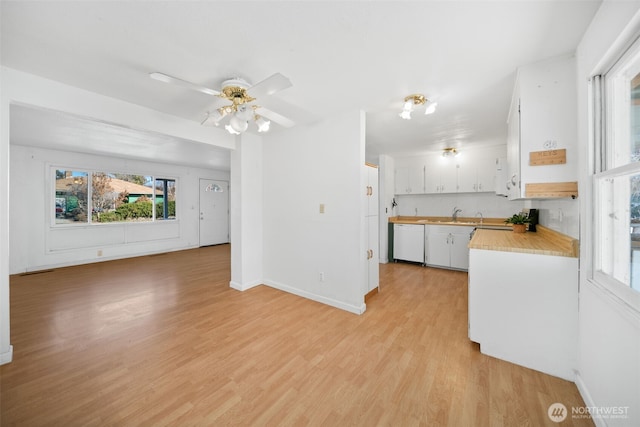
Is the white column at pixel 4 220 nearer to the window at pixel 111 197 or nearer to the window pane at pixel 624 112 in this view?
the window pane at pixel 624 112

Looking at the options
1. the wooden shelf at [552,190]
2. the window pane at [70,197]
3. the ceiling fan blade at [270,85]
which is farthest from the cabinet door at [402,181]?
the window pane at [70,197]

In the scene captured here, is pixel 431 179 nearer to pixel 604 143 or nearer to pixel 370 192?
pixel 370 192

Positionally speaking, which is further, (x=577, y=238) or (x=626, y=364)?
(x=577, y=238)

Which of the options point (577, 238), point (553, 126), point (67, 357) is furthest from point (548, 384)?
point (67, 357)

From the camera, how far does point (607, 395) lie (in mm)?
1298

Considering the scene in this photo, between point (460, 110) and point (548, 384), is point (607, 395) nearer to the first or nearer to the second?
point (548, 384)

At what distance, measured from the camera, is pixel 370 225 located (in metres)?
3.28

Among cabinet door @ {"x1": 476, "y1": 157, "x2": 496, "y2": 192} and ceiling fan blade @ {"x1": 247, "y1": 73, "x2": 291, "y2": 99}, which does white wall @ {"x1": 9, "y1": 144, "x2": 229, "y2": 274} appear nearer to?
ceiling fan blade @ {"x1": 247, "y1": 73, "x2": 291, "y2": 99}

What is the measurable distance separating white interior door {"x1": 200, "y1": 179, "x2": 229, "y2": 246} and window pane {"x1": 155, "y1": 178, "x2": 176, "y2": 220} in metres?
0.78

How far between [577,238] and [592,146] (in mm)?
680

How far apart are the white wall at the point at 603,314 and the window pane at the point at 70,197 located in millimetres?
7978

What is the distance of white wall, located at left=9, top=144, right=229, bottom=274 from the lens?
15.0 ft

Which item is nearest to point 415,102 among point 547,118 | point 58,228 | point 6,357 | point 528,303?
point 547,118

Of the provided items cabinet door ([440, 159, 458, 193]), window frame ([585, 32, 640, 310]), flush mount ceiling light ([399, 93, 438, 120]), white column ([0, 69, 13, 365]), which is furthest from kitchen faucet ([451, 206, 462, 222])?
white column ([0, 69, 13, 365])
